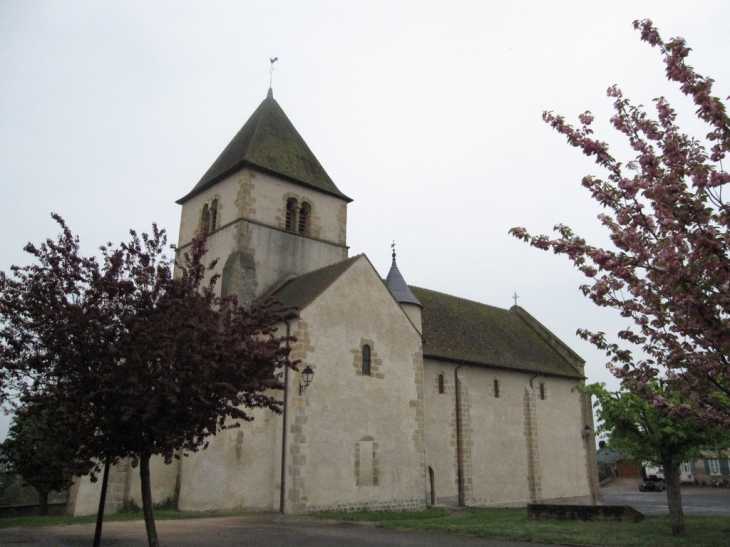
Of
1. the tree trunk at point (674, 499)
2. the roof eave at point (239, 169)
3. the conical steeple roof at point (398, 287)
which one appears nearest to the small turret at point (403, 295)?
the conical steeple roof at point (398, 287)

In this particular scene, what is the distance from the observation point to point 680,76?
7.35 meters

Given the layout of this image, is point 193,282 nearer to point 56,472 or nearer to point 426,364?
point 56,472

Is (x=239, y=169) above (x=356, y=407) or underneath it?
above

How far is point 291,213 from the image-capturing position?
2516 centimetres

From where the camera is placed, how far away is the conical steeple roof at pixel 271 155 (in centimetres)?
2461

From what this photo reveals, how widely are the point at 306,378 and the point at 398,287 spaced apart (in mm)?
7664

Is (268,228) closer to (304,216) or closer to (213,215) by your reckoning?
(304,216)

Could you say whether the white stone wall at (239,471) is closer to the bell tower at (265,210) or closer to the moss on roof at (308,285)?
the moss on roof at (308,285)

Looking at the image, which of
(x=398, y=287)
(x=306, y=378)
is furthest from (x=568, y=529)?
(x=398, y=287)

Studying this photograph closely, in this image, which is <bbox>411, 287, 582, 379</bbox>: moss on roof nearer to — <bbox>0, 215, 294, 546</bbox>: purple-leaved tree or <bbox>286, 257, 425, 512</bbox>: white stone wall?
<bbox>286, 257, 425, 512</bbox>: white stone wall

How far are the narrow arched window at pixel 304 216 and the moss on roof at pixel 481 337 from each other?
6.64 metres

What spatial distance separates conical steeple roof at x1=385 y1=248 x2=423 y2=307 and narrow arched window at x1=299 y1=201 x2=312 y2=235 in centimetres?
395

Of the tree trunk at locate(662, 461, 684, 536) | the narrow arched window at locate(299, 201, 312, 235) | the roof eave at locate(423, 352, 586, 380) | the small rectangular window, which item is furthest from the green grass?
the small rectangular window

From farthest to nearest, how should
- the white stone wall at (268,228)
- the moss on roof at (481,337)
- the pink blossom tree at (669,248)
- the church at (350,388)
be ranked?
the moss on roof at (481,337)
the white stone wall at (268,228)
the church at (350,388)
the pink blossom tree at (669,248)
